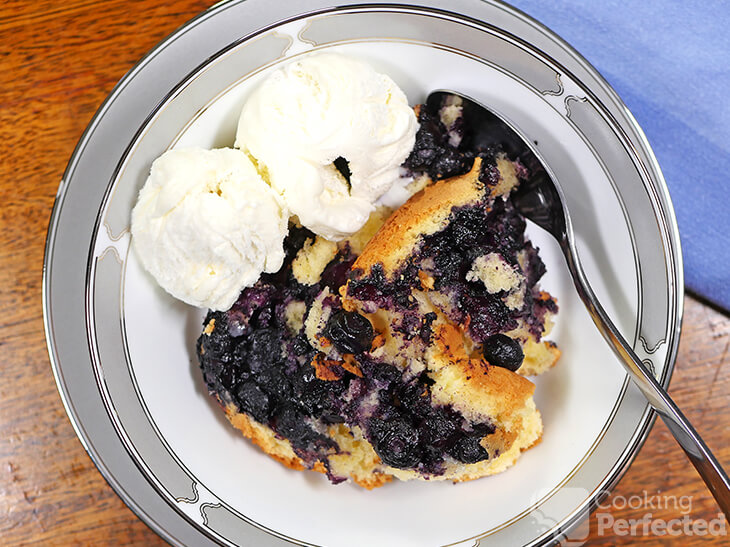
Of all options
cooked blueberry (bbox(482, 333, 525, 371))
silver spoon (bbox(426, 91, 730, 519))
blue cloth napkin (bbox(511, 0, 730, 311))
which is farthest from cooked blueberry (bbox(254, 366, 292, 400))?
blue cloth napkin (bbox(511, 0, 730, 311))

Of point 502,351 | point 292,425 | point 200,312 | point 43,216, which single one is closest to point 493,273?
point 502,351

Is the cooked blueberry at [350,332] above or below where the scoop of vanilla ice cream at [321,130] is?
below

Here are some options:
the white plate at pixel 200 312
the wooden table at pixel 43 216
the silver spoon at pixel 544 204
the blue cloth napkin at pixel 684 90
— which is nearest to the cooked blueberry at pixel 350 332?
the white plate at pixel 200 312

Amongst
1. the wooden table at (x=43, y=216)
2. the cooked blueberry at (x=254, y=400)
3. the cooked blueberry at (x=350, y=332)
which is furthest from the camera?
the wooden table at (x=43, y=216)

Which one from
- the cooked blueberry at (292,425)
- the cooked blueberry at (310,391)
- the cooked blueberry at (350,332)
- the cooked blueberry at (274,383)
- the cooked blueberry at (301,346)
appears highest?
the cooked blueberry at (350,332)

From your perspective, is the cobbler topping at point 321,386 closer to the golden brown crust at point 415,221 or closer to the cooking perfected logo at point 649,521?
the golden brown crust at point 415,221

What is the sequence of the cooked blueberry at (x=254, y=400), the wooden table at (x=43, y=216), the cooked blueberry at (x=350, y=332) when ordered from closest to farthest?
the cooked blueberry at (x=350, y=332) → the cooked blueberry at (x=254, y=400) → the wooden table at (x=43, y=216)

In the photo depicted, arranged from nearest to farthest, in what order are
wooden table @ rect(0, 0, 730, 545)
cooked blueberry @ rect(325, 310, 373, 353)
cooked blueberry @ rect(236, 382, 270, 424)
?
cooked blueberry @ rect(325, 310, 373, 353)
cooked blueberry @ rect(236, 382, 270, 424)
wooden table @ rect(0, 0, 730, 545)

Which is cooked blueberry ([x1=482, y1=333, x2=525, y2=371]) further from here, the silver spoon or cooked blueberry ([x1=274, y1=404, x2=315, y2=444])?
cooked blueberry ([x1=274, y1=404, x2=315, y2=444])
